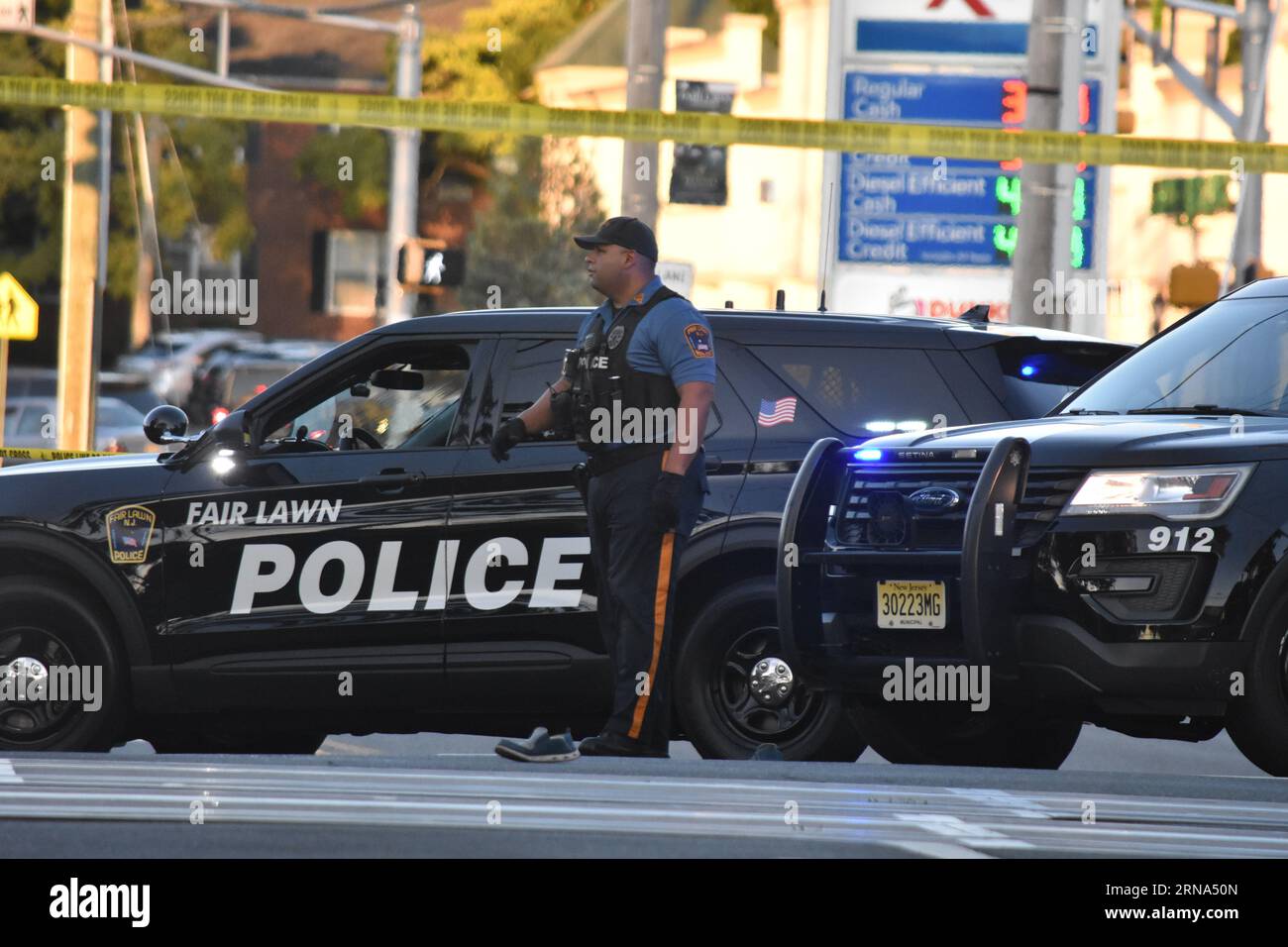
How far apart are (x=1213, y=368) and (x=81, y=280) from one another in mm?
18936

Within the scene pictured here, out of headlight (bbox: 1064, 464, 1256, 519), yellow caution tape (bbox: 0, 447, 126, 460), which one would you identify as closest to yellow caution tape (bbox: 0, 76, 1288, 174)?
yellow caution tape (bbox: 0, 447, 126, 460)

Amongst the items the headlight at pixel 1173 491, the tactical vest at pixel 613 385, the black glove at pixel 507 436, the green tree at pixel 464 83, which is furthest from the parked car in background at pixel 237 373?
the headlight at pixel 1173 491

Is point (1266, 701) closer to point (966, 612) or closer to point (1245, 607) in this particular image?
point (1245, 607)

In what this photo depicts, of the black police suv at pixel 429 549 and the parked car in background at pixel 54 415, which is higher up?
the black police suv at pixel 429 549

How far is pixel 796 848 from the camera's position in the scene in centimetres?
606

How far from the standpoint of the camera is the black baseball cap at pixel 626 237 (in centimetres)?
797

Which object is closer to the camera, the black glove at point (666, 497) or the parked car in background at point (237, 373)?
the black glove at point (666, 497)

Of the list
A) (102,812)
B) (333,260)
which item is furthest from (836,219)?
(333,260)

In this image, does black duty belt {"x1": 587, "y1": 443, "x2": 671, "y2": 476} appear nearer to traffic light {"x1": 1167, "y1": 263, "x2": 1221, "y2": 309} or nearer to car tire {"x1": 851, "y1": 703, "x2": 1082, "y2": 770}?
car tire {"x1": 851, "y1": 703, "x2": 1082, "y2": 770}

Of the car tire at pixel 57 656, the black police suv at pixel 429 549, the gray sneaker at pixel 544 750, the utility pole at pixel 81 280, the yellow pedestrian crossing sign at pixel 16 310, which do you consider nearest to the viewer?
the gray sneaker at pixel 544 750

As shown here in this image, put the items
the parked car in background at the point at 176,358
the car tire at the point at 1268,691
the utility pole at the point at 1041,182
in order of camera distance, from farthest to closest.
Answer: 1. the parked car in background at the point at 176,358
2. the utility pole at the point at 1041,182
3. the car tire at the point at 1268,691

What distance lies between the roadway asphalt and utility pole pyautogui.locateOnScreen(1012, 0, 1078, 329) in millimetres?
7382

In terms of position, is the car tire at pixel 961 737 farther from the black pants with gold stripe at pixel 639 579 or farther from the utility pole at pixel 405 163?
the utility pole at pixel 405 163

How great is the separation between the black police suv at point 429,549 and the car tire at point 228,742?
416 millimetres
